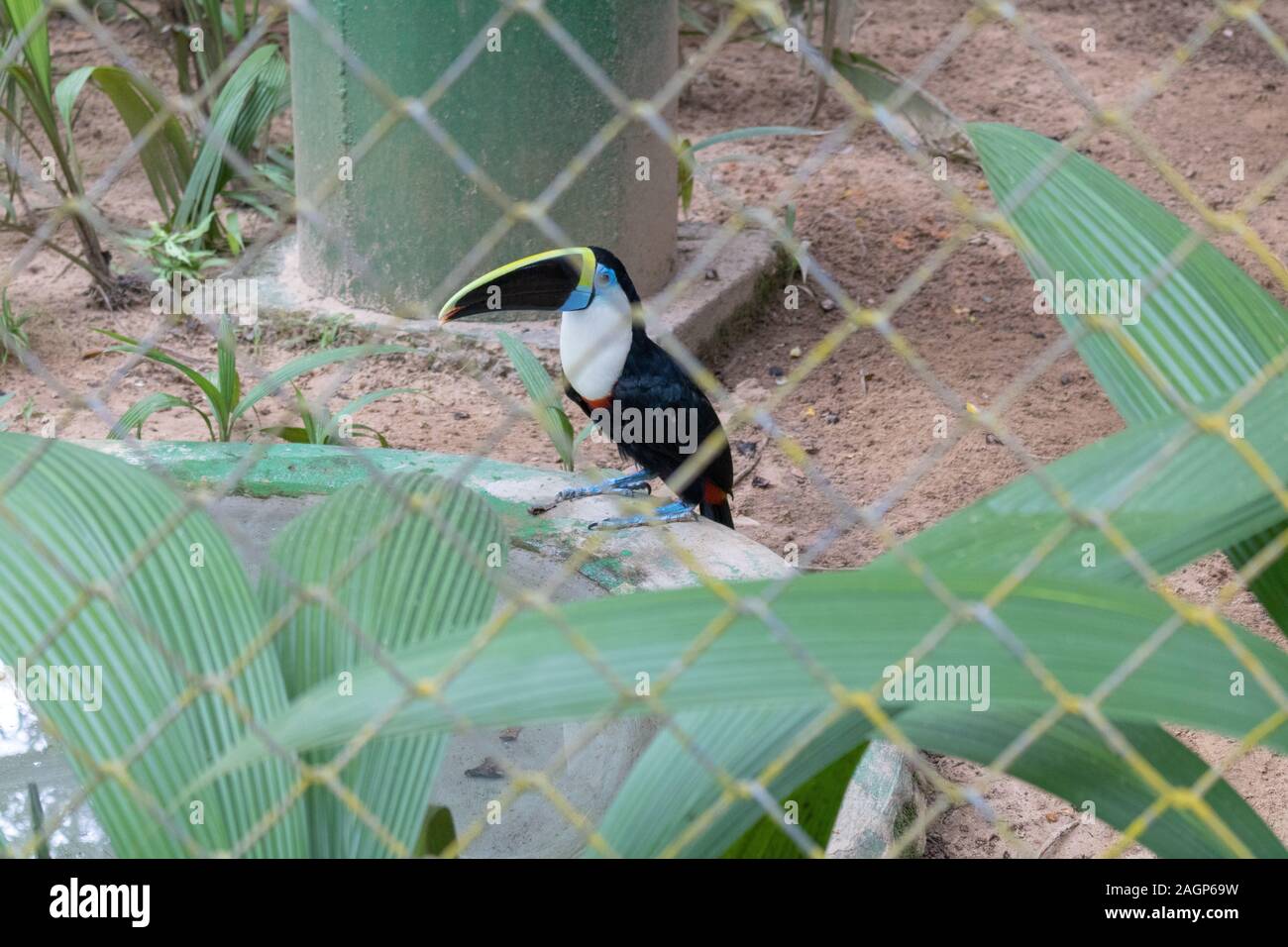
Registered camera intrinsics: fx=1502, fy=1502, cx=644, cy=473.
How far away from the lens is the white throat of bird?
3066 millimetres

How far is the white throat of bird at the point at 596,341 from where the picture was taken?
3066 millimetres

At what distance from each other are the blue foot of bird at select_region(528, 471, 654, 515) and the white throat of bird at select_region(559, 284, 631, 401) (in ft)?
0.68

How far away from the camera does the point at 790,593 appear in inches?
43.0

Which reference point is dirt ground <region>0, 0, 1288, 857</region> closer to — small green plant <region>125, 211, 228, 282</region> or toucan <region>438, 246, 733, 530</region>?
small green plant <region>125, 211, 228, 282</region>

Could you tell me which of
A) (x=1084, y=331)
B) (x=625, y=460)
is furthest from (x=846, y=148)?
(x=1084, y=331)

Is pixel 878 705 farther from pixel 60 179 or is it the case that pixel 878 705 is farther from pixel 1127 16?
pixel 1127 16

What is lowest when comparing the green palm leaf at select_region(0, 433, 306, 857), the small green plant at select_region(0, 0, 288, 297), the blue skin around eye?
the green palm leaf at select_region(0, 433, 306, 857)

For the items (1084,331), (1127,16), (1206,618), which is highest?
(1127,16)

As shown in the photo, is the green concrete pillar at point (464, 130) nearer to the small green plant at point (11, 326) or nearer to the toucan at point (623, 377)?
the toucan at point (623, 377)

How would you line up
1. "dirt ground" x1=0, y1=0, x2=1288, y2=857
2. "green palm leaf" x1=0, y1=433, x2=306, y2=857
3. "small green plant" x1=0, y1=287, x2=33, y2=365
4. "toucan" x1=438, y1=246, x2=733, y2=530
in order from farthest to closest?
1. "small green plant" x1=0, y1=287, x2=33, y2=365
2. "dirt ground" x1=0, y1=0, x2=1288, y2=857
3. "toucan" x1=438, y1=246, x2=733, y2=530
4. "green palm leaf" x1=0, y1=433, x2=306, y2=857

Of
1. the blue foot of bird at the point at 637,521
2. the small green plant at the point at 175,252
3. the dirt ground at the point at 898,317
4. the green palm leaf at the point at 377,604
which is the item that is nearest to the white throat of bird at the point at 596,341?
the dirt ground at the point at 898,317

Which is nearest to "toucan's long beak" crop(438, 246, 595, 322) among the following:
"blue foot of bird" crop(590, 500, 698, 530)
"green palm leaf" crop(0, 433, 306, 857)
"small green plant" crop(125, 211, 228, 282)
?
"blue foot of bird" crop(590, 500, 698, 530)

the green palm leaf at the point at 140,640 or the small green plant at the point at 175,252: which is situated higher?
the small green plant at the point at 175,252
